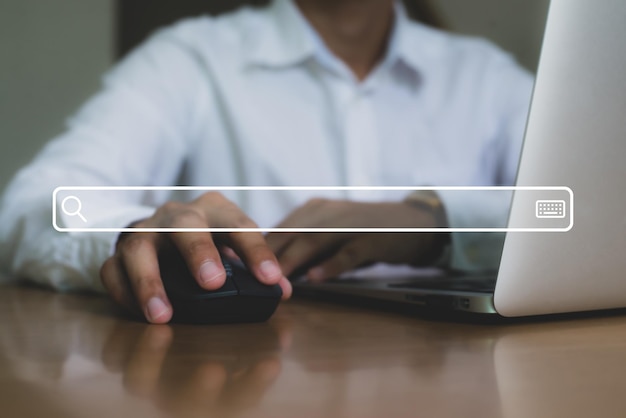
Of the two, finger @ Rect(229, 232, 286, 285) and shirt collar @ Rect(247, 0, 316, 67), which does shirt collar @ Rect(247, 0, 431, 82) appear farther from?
finger @ Rect(229, 232, 286, 285)

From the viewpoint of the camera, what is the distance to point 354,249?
634mm

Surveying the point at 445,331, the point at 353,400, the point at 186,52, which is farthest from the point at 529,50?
the point at 353,400

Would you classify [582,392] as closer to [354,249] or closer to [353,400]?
[353,400]

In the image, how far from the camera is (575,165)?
0.29 meters

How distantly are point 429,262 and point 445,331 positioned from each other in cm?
43

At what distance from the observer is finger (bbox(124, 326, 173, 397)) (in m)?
0.19

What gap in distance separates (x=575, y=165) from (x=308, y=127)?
63cm

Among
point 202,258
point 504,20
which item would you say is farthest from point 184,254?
point 504,20

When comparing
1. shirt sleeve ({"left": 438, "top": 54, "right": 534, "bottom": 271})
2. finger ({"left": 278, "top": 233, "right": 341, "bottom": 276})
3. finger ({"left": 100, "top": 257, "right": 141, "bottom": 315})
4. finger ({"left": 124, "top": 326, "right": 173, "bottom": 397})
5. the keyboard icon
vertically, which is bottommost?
shirt sleeve ({"left": 438, "top": 54, "right": 534, "bottom": 271})

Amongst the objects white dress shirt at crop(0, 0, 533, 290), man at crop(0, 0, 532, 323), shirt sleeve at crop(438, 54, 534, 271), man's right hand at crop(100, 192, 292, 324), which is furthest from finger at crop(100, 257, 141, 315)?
shirt sleeve at crop(438, 54, 534, 271)

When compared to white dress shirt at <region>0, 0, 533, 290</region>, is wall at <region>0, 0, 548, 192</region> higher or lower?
higher

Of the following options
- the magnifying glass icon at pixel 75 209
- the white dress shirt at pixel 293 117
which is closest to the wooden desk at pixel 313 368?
the magnifying glass icon at pixel 75 209

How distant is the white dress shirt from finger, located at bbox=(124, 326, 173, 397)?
0.41 metres

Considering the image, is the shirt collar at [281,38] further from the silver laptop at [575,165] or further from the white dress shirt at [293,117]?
the silver laptop at [575,165]
